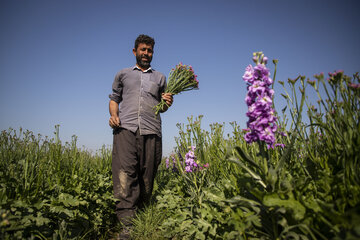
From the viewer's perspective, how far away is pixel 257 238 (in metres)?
1.37

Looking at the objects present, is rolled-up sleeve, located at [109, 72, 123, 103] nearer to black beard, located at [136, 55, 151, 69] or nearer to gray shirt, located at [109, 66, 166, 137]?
gray shirt, located at [109, 66, 166, 137]

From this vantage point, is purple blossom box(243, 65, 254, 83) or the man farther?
the man

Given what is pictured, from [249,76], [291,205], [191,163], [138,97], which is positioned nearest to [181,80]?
[138,97]

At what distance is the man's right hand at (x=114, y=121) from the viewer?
2.73 m

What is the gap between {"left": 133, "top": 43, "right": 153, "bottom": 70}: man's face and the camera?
3.04 meters

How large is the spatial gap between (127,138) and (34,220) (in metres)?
1.28

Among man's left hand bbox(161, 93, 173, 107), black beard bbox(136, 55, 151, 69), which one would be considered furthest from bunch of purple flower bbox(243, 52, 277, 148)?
black beard bbox(136, 55, 151, 69)

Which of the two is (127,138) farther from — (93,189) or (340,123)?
(340,123)

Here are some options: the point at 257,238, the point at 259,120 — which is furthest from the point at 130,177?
the point at 259,120

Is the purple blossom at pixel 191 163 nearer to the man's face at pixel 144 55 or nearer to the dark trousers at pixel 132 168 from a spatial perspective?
the dark trousers at pixel 132 168

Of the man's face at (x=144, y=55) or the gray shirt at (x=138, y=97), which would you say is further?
the man's face at (x=144, y=55)

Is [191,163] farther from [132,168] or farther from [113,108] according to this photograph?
[113,108]

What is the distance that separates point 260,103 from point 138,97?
192cm

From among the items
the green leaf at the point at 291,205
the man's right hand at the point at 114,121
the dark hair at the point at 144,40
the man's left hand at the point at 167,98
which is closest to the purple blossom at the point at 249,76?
the green leaf at the point at 291,205
